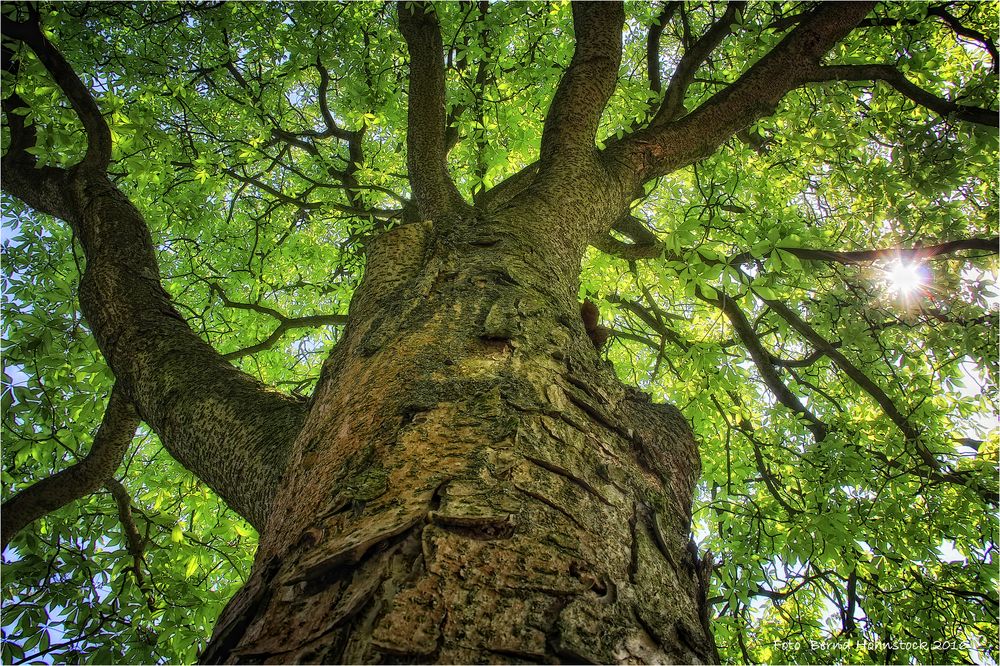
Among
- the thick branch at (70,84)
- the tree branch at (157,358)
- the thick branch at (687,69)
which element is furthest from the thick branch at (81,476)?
the thick branch at (687,69)

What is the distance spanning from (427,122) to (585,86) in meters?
1.03

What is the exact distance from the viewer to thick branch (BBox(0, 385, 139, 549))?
2777 mm

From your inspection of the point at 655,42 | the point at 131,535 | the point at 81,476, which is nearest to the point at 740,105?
the point at 655,42

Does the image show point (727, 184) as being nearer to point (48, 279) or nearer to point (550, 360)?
point (550, 360)

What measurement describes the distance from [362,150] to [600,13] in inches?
154

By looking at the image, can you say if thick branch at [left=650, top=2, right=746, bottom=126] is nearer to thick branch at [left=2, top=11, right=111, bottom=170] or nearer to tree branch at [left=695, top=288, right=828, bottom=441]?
tree branch at [left=695, top=288, right=828, bottom=441]

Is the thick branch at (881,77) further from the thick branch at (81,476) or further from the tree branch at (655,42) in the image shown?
the thick branch at (81,476)

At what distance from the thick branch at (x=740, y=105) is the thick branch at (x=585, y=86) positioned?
0.25 m

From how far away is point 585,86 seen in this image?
3.39 m

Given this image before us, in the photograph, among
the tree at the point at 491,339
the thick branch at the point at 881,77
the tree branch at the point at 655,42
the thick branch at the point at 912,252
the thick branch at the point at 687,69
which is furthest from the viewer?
the tree branch at the point at 655,42

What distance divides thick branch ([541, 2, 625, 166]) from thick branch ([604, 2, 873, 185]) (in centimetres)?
25

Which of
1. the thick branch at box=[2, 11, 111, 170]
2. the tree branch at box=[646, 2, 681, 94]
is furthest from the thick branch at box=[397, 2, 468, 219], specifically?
the tree branch at box=[646, 2, 681, 94]

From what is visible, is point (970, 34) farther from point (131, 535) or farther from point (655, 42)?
point (131, 535)

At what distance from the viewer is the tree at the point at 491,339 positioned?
111cm
